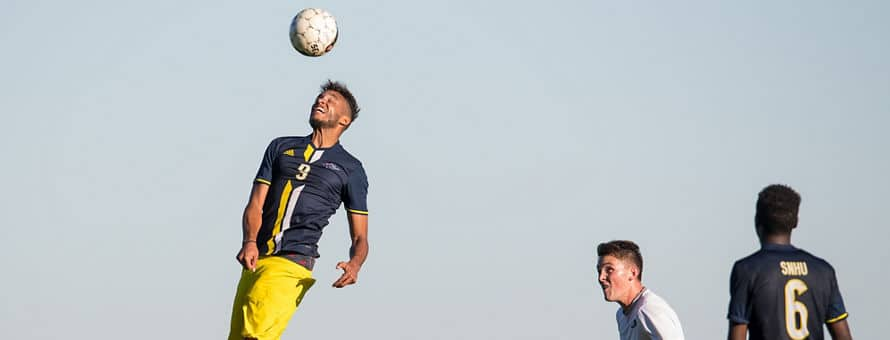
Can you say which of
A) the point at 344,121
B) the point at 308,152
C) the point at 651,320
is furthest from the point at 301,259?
the point at 651,320

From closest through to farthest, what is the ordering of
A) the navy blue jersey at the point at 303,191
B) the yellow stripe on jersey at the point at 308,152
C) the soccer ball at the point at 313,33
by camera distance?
the navy blue jersey at the point at 303,191
the yellow stripe on jersey at the point at 308,152
the soccer ball at the point at 313,33

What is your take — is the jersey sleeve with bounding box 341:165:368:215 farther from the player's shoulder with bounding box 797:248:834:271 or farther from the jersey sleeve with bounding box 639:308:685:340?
the player's shoulder with bounding box 797:248:834:271

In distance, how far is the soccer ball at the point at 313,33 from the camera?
54.4 ft

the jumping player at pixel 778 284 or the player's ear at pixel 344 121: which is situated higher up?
the player's ear at pixel 344 121

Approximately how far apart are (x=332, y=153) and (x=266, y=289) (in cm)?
157

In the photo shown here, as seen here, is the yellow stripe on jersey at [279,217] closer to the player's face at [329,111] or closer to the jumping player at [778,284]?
the player's face at [329,111]

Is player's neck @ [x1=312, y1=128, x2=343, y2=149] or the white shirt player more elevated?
player's neck @ [x1=312, y1=128, x2=343, y2=149]

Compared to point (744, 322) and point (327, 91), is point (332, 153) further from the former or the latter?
point (744, 322)

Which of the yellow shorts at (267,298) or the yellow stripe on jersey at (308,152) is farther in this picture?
the yellow stripe on jersey at (308,152)

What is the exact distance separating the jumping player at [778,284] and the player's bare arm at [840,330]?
12 centimetres

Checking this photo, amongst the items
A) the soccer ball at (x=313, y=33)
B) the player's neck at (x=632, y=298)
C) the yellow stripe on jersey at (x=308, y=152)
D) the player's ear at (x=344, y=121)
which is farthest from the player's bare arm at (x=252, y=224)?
the player's neck at (x=632, y=298)

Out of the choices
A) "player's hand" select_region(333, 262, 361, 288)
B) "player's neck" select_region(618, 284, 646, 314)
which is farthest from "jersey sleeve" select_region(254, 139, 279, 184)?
"player's neck" select_region(618, 284, 646, 314)

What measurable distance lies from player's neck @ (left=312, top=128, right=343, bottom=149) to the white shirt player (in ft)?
10.9

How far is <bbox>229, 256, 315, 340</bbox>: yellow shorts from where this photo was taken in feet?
44.8
